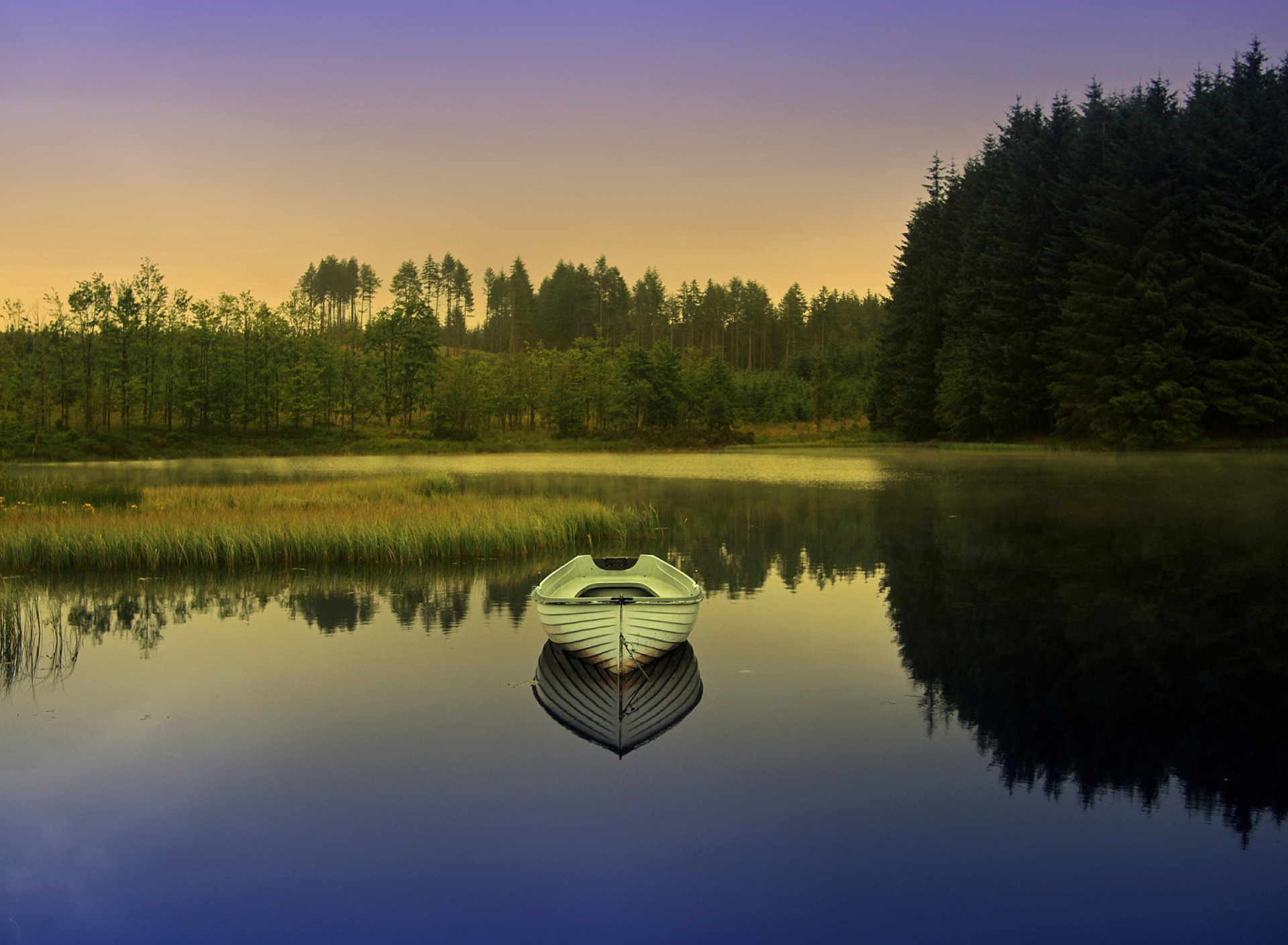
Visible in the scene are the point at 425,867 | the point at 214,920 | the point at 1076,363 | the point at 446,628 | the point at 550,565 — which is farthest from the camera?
the point at 1076,363

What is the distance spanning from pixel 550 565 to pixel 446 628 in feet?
23.7

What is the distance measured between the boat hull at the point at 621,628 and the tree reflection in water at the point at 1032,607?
341 centimetres

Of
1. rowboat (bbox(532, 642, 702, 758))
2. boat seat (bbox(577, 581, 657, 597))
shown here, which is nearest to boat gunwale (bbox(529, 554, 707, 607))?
rowboat (bbox(532, 642, 702, 758))

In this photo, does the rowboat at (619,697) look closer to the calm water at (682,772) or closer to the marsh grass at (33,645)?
the calm water at (682,772)

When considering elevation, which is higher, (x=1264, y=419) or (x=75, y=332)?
(x=75, y=332)

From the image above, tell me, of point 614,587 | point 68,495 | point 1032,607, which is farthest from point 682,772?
point 68,495

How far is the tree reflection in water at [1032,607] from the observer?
10539 mm

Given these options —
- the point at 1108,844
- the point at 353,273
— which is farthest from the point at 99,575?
the point at 353,273

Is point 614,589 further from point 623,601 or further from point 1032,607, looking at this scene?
point 1032,607

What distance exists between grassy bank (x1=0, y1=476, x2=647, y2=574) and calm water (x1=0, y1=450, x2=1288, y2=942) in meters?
2.35

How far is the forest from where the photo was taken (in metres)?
58.7

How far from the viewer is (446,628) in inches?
679

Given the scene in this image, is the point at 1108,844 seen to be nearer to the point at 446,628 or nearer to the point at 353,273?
the point at 446,628

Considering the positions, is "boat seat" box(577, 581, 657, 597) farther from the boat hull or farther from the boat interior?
the boat hull
